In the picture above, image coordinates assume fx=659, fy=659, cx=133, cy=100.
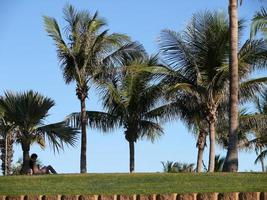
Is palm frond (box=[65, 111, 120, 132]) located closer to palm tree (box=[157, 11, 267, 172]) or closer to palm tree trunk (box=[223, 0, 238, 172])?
palm tree (box=[157, 11, 267, 172])

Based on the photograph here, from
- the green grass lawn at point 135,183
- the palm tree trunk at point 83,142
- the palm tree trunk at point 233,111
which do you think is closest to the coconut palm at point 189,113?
the palm tree trunk at point 83,142

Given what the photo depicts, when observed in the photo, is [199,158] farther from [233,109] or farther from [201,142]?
[233,109]

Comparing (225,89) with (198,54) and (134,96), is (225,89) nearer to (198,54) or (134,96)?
(198,54)

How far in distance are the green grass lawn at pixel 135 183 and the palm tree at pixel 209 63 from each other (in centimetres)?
812

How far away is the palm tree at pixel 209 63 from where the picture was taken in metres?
24.5

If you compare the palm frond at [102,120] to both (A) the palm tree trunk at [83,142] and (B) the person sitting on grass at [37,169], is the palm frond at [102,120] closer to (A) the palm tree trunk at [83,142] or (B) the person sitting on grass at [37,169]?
(A) the palm tree trunk at [83,142]

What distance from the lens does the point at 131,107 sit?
1164 inches

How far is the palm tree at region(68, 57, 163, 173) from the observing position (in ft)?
93.1

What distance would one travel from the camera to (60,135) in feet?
86.7

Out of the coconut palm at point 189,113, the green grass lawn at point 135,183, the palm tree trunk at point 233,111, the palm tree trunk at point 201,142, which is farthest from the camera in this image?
the palm tree trunk at point 201,142

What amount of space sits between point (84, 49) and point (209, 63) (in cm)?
541

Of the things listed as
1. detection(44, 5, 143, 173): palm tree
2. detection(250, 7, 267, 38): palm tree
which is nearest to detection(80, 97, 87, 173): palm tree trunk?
detection(44, 5, 143, 173): palm tree

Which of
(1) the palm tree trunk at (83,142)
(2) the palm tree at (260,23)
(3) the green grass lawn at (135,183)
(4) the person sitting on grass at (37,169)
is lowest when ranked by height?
(3) the green grass lawn at (135,183)

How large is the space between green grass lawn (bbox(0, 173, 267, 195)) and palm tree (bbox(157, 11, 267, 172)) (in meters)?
8.12
